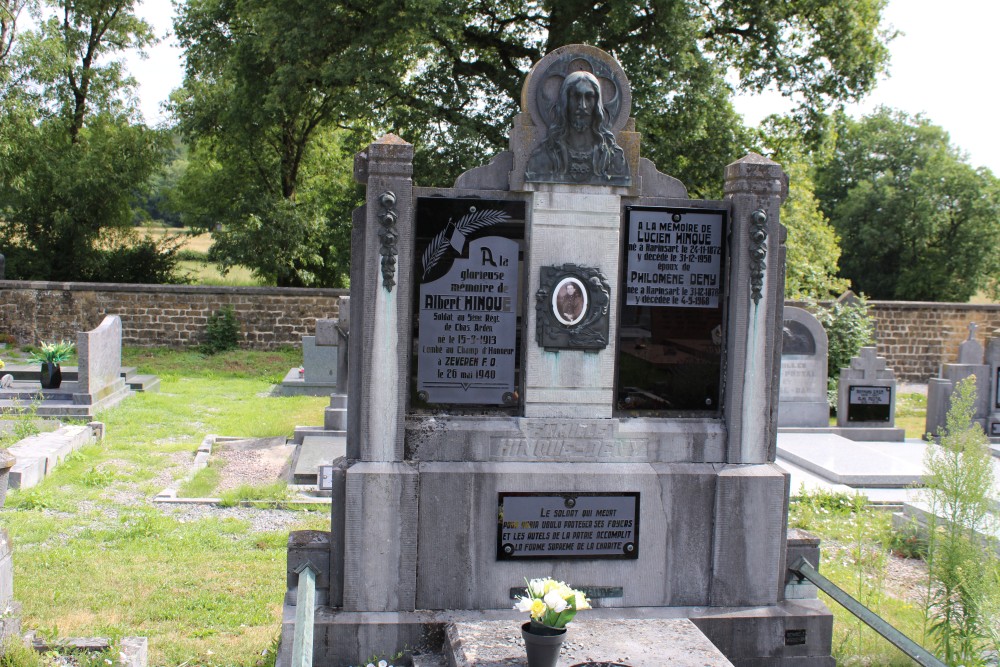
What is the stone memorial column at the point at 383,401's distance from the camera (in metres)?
4.88

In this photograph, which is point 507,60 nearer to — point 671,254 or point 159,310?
point 159,310

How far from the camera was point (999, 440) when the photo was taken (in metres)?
13.6

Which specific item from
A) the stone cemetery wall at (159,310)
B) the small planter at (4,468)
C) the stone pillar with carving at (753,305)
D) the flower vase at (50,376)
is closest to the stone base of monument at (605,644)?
the stone pillar with carving at (753,305)

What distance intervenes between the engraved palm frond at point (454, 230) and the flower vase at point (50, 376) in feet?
32.9

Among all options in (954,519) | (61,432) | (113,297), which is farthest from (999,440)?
(113,297)

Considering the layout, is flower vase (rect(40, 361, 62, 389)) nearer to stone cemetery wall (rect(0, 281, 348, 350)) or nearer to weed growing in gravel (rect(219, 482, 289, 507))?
weed growing in gravel (rect(219, 482, 289, 507))

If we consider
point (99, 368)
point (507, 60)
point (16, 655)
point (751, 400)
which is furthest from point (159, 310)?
point (751, 400)

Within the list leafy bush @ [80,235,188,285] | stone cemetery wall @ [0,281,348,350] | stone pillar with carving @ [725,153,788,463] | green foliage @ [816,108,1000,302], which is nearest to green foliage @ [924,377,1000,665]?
stone pillar with carving @ [725,153,788,463]

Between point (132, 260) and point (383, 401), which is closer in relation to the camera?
point (383, 401)

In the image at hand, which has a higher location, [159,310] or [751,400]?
[159,310]

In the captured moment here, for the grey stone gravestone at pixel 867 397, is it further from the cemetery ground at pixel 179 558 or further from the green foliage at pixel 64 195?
the green foliage at pixel 64 195

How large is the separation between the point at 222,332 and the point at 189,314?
2.95 feet

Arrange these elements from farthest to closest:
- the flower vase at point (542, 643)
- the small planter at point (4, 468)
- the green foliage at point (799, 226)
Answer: the green foliage at point (799, 226) < the small planter at point (4, 468) < the flower vase at point (542, 643)

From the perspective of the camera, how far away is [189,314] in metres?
20.6
